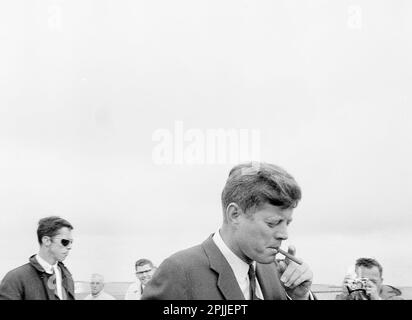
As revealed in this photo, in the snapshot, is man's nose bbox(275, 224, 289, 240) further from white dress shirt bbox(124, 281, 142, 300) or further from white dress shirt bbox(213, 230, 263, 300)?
white dress shirt bbox(124, 281, 142, 300)

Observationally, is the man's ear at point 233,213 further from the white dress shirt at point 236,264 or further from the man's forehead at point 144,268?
the man's forehead at point 144,268

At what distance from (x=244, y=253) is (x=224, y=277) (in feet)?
0.21

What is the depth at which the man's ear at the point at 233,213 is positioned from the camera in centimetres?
116

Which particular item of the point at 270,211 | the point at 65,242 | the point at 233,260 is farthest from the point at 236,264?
the point at 65,242

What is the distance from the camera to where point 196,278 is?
3.60 feet

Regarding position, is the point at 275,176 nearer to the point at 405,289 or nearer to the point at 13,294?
the point at 405,289

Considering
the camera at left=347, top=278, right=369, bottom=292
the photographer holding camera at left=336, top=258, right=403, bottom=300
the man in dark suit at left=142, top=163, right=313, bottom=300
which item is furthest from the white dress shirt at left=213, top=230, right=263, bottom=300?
the camera at left=347, top=278, right=369, bottom=292

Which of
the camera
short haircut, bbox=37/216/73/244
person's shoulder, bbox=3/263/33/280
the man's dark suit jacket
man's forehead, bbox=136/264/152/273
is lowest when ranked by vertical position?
the man's dark suit jacket

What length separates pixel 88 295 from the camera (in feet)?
6.81

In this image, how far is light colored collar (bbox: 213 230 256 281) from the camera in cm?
115

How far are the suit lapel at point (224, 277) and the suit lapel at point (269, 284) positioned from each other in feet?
0.25

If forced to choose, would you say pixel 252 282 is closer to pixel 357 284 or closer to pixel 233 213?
pixel 233 213

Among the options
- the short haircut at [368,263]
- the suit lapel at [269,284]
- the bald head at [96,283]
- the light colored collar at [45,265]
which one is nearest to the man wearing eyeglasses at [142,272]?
the bald head at [96,283]
